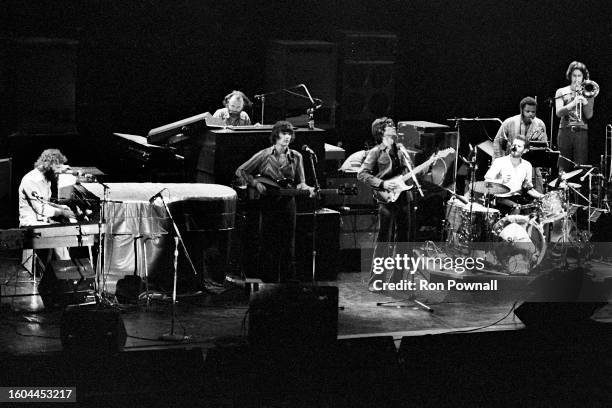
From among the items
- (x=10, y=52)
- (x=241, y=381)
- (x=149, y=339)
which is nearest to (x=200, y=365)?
(x=241, y=381)

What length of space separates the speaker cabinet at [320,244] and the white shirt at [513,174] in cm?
193

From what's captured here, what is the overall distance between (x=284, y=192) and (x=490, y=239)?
2.43 m

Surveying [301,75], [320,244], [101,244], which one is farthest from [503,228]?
[101,244]

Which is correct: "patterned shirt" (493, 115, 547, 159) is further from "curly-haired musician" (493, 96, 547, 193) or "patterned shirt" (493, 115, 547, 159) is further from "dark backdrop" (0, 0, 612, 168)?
"dark backdrop" (0, 0, 612, 168)

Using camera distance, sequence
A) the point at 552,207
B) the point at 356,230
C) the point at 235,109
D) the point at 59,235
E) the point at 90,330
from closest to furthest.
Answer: the point at 90,330
the point at 59,235
the point at 235,109
the point at 552,207
the point at 356,230

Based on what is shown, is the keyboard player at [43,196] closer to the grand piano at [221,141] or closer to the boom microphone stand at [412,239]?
the grand piano at [221,141]

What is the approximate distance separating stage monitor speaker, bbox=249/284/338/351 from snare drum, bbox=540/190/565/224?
4893 millimetres

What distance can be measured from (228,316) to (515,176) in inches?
152

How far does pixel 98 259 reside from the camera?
10.9m

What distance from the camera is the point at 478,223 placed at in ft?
41.1

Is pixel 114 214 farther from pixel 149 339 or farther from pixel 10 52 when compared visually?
pixel 10 52

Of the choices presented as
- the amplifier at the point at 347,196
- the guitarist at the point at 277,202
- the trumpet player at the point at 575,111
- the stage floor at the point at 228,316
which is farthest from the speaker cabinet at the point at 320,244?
the trumpet player at the point at 575,111

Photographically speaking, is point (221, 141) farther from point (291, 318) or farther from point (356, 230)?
point (291, 318)

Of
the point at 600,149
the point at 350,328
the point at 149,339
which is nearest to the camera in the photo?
the point at 149,339
